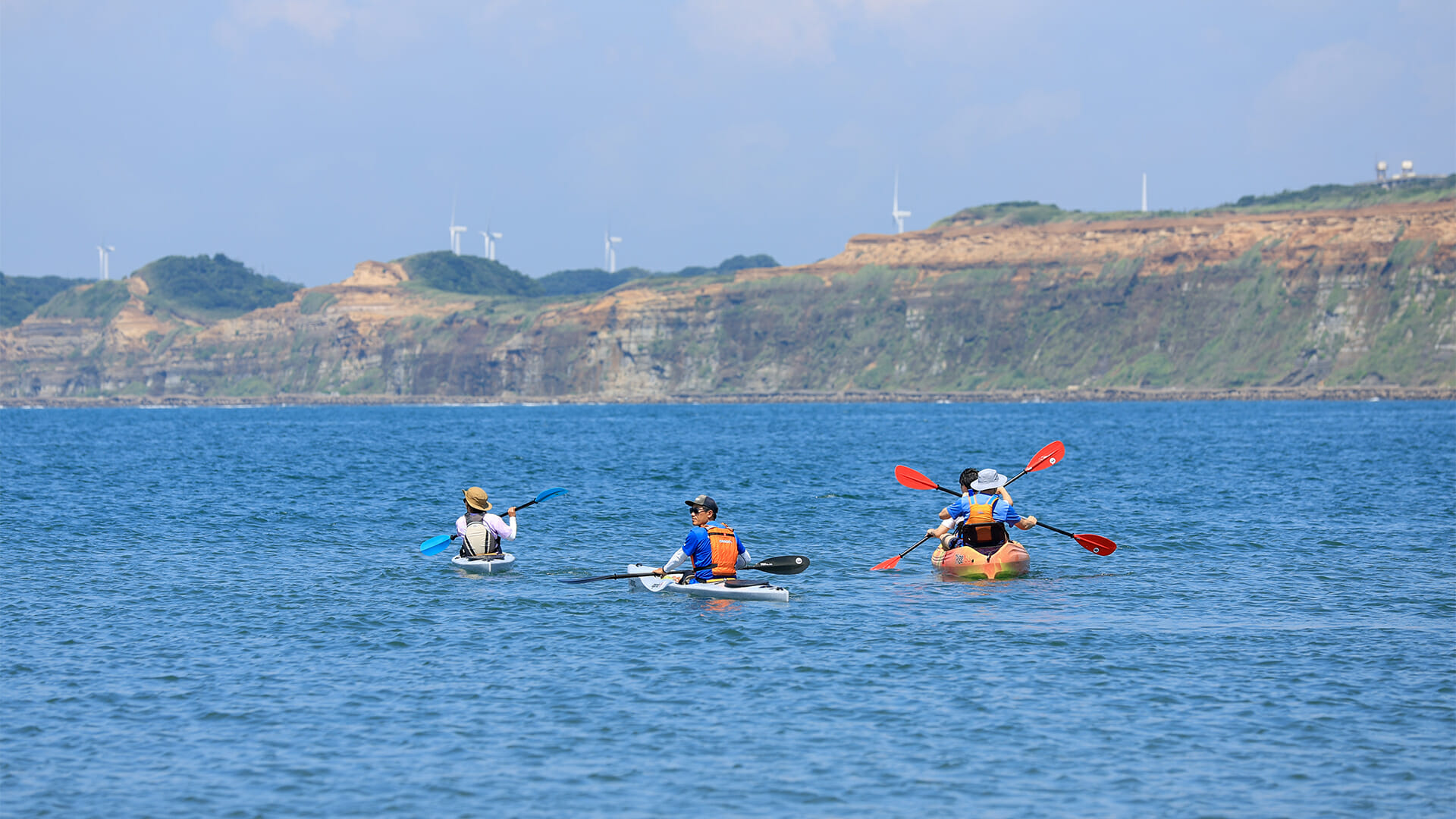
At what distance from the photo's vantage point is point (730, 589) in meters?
23.1

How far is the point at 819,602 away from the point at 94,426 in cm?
13906

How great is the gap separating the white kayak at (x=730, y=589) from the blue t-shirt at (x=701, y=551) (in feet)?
0.65

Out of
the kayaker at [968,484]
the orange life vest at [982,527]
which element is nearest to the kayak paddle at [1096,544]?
the orange life vest at [982,527]

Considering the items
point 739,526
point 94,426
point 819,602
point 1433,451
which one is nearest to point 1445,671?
point 819,602

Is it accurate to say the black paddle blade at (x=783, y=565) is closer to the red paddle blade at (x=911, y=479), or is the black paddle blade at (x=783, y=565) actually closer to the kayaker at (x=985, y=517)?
the kayaker at (x=985, y=517)

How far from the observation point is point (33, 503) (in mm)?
45438

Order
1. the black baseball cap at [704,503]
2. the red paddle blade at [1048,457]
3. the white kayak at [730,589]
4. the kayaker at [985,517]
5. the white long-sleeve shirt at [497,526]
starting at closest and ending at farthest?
the black baseball cap at [704,503] < the white kayak at [730,589] < the kayaker at [985,517] < the white long-sleeve shirt at [497,526] < the red paddle blade at [1048,457]

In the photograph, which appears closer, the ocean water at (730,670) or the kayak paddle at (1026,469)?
the ocean water at (730,670)

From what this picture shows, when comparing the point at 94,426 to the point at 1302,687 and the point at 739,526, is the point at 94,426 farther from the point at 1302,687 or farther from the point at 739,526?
the point at 1302,687

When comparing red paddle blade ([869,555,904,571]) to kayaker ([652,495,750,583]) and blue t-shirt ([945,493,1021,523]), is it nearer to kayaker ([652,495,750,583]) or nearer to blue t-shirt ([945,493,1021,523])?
blue t-shirt ([945,493,1021,523])

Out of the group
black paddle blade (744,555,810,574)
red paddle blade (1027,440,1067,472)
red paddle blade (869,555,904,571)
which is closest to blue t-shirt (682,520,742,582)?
black paddle blade (744,555,810,574)

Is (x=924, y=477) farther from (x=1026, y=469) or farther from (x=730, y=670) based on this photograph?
(x=730, y=670)

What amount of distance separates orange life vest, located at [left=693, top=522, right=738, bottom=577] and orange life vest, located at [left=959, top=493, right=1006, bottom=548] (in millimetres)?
4895

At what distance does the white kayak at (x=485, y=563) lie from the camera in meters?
27.0
